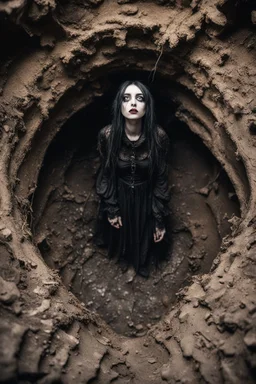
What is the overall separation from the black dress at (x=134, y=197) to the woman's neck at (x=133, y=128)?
5 cm

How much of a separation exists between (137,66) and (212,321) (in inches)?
110

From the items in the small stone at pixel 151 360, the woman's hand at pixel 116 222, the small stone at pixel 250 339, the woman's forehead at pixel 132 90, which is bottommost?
the small stone at pixel 151 360

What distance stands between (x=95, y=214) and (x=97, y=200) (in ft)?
0.58

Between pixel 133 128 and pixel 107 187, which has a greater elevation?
pixel 133 128

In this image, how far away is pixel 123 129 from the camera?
171 inches

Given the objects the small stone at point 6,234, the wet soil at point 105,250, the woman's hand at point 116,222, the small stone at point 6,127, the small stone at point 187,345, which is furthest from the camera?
the wet soil at point 105,250

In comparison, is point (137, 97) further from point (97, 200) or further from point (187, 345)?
point (187, 345)

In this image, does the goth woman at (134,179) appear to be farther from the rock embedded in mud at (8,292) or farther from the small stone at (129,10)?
the rock embedded in mud at (8,292)

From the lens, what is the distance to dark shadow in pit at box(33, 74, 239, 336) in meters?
4.85

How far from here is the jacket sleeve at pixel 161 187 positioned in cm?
445

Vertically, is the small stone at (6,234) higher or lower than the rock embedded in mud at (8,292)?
higher

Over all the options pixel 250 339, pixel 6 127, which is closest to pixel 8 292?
pixel 6 127

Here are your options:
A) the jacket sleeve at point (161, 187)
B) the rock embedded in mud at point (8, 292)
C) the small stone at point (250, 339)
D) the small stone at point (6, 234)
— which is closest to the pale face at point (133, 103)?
the jacket sleeve at point (161, 187)

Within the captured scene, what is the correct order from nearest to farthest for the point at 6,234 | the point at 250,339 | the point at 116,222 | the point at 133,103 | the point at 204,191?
the point at 250,339 < the point at 6,234 < the point at 133,103 < the point at 116,222 < the point at 204,191
